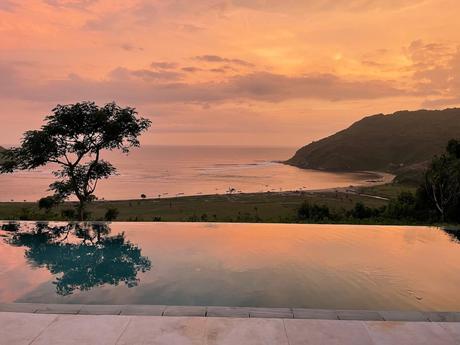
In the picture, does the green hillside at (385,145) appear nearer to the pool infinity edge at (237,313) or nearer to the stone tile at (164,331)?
the pool infinity edge at (237,313)

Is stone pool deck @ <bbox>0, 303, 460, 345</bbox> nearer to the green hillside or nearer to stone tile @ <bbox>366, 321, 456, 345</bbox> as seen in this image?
stone tile @ <bbox>366, 321, 456, 345</bbox>

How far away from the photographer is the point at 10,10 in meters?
17.6

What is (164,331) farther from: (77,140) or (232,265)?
(77,140)

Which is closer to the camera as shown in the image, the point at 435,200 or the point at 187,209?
the point at 435,200

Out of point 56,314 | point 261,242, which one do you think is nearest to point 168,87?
point 261,242

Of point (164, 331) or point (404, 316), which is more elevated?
point (164, 331)

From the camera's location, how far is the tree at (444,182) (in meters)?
16.7

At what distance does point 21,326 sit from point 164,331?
220 centimetres

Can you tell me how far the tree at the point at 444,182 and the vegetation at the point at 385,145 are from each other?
4693 inches

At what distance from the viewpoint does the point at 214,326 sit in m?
5.57

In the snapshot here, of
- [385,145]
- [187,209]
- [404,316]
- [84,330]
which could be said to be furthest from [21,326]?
[385,145]

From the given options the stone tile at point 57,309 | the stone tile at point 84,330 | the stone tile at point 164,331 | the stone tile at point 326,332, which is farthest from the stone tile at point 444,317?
the stone tile at point 57,309

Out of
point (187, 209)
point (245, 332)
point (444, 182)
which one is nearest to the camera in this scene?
point (245, 332)

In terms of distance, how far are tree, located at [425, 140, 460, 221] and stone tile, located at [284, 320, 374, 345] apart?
44.7ft
